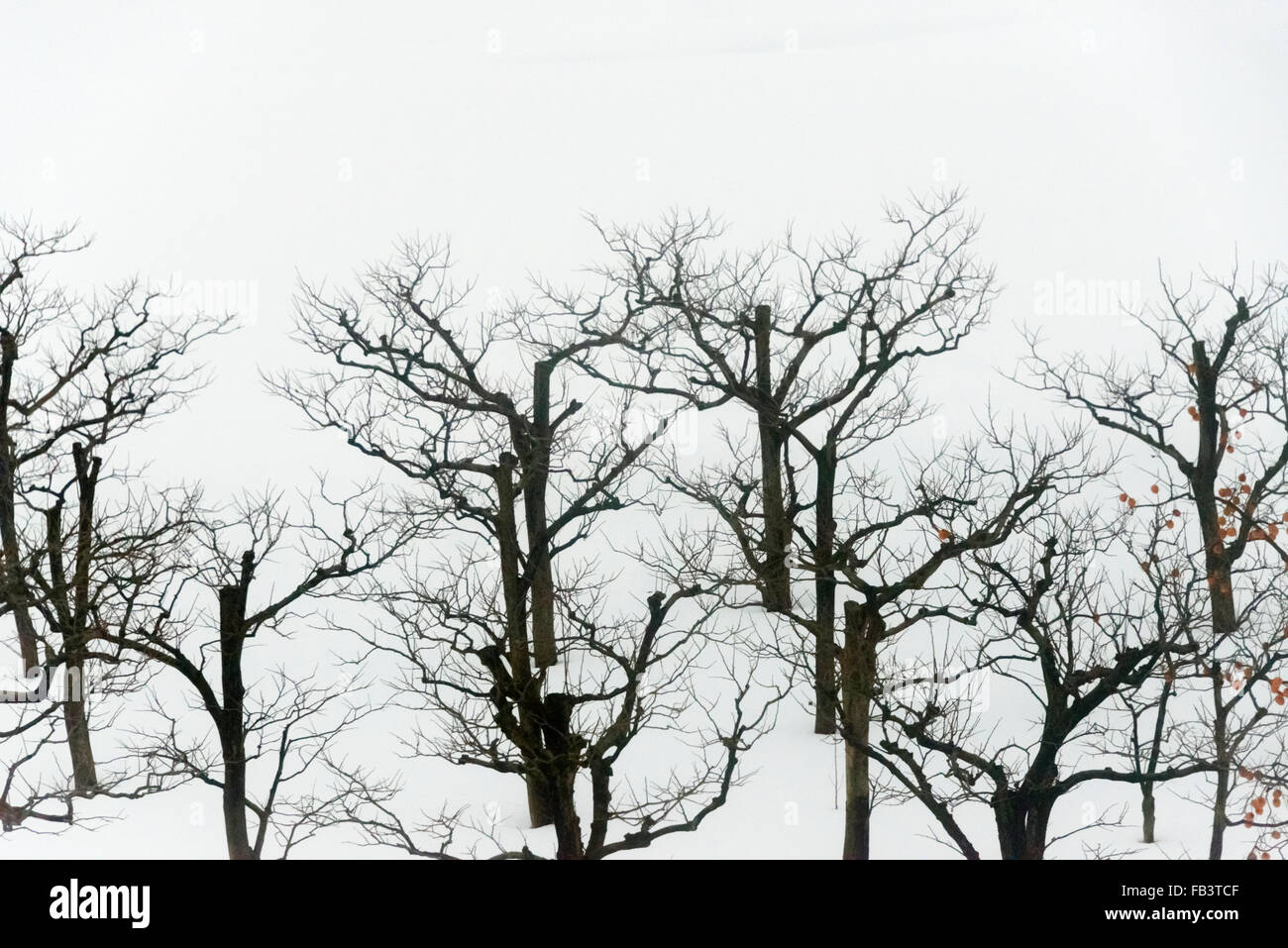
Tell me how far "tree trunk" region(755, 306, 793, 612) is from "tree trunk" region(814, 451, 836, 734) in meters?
0.46

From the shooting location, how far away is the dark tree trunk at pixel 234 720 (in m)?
12.4

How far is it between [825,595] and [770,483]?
2151 millimetres

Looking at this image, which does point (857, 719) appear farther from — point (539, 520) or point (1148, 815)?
point (539, 520)

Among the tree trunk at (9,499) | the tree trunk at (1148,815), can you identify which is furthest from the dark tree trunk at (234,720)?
the tree trunk at (1148,815)

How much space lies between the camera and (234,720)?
12734 millimetres

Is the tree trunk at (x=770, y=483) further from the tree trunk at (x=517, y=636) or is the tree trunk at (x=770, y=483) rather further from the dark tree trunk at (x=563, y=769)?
the dark tree trunk at (x=563, y=769)

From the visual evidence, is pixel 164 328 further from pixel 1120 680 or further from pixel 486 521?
pixel 1120 680

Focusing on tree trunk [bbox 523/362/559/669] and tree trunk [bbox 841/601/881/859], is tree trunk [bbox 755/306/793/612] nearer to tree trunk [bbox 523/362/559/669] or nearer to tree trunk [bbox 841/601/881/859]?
tree trunk [bbox 841/601/881/859]

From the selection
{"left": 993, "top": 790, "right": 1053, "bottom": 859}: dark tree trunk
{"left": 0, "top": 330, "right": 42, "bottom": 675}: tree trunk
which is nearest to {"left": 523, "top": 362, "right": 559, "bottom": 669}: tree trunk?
{"left": 993, "top": 790, "right": 1053, "bottom": 859}: dark tree trunk

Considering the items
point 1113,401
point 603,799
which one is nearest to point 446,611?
point 603,799

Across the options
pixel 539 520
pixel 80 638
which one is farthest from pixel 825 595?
pixel 80 638

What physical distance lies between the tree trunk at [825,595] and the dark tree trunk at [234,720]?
617 centimetres
